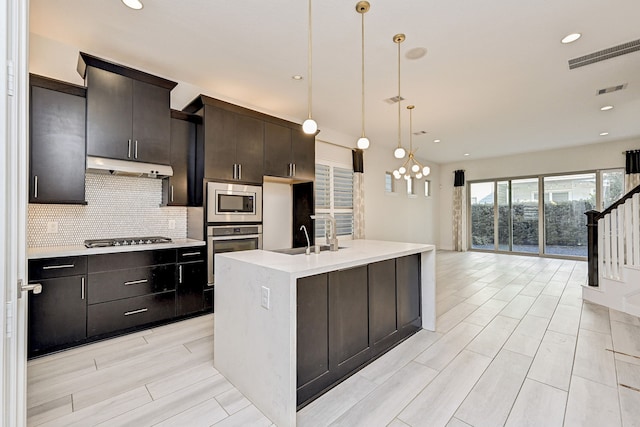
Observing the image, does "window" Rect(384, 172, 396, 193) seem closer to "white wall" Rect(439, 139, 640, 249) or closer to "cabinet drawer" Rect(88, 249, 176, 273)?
"white wall" Rect(439, 139, 640, 249)

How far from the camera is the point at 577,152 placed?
7.15 metres

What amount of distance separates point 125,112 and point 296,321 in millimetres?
2817

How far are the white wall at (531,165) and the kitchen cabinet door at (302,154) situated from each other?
21.4 feet

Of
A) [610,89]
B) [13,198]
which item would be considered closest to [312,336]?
[13,198]

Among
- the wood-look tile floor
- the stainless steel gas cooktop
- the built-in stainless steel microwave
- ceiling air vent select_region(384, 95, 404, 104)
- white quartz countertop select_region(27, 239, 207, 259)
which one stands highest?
ceiling air vent select_region(384, 95, 404, 104)

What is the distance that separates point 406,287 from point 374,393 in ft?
3.66

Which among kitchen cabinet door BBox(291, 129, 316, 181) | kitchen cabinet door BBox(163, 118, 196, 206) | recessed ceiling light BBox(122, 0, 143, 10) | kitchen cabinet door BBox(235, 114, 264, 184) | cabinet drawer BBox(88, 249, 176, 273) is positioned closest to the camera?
recessed ceiling light BBox(122, 0, 143, 10)

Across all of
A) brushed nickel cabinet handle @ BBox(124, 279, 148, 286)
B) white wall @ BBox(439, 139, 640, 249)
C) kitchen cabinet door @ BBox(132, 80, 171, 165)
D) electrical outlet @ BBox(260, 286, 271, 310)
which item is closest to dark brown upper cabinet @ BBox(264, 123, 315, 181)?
kitchen cabinet door @ BBox(132, 80, 171, 165)

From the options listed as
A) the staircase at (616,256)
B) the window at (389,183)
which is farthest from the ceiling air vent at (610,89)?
the window at (389,183)

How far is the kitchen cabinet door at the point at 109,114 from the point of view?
2.74 meters

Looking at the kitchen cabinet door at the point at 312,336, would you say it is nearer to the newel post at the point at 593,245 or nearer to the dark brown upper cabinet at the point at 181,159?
the dark brown upper cabinet at the point at 181,159

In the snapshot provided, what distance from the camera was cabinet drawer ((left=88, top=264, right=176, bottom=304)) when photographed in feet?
8.69

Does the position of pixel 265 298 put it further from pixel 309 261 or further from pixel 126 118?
pixel 126 118

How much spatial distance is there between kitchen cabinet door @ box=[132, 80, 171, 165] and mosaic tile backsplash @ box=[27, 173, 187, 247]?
1.45ft
